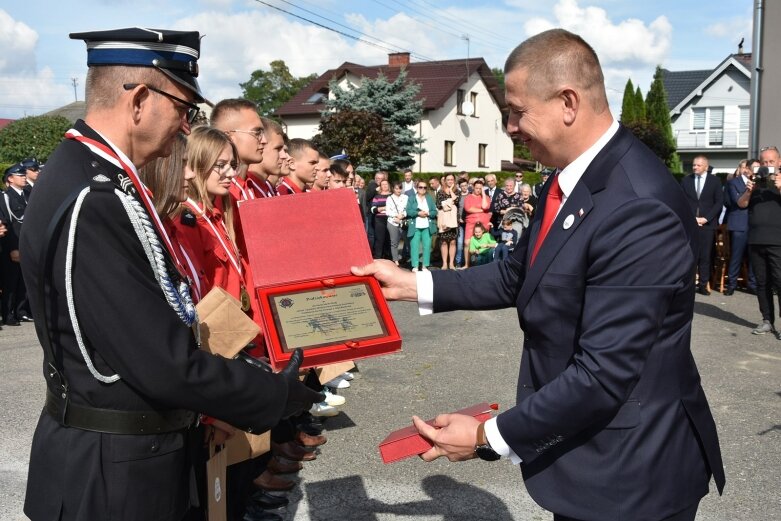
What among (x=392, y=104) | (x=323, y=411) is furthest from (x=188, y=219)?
(x=392, y=104)

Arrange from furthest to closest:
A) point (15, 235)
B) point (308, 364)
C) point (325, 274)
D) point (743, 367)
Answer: point (15, 235) < point (743, 367) < point (325, 274) < point (308, 364)

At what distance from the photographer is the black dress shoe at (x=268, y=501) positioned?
4605mm

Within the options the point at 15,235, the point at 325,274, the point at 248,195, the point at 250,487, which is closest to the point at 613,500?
the point at 325,274

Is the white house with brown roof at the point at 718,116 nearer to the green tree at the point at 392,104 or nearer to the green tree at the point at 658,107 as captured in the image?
the green tree at the point at 658,107

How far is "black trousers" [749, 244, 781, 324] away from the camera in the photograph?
31.4 feet

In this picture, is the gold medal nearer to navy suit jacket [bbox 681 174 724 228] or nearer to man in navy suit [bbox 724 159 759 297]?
navy suit jacket [bbox 681 174 724 228]

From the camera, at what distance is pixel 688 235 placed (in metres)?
2.21

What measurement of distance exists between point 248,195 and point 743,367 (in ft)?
19.3

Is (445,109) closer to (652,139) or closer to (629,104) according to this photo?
(652,139)

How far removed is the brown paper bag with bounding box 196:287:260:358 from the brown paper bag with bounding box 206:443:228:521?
38cm

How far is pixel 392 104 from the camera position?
3512 cm

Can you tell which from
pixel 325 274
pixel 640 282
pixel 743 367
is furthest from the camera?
pixel 743 367

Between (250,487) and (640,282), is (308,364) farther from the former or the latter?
(250,487)

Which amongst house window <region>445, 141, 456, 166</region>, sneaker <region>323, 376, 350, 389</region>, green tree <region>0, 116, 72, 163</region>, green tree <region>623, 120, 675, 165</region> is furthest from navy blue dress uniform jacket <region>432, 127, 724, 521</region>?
green tree <region>0, 116, 72, 163</region>
